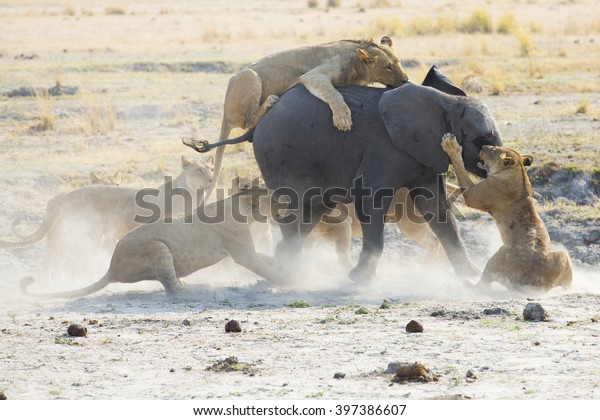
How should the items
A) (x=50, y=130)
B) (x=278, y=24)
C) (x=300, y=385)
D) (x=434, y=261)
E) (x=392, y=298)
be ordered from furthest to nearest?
(x=278, y=24) < (x=50, y=130) < (x=434, y=261) < (x=392, y=298) < (x=300, y=385)

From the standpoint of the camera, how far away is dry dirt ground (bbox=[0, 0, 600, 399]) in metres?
8.15

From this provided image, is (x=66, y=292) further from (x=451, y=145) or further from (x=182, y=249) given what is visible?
(x=451, y=145)

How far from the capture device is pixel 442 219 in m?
12.2

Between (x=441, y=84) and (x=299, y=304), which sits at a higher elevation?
(x=441, y=84)

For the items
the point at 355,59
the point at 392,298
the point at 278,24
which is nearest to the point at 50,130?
the point at 355,59

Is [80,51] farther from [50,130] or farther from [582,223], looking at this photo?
[582,223]

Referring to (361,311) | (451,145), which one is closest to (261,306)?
(361,311)

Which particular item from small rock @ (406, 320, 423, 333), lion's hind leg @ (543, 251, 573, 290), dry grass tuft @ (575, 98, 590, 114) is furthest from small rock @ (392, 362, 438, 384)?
dry grass tuft @ (575, 98, 590, 114)

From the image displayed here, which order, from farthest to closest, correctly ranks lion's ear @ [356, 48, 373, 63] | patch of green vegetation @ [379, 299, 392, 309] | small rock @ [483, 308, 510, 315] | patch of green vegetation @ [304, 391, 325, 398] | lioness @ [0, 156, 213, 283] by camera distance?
1. lioness @ [0, 156, 213, 283]
2. lion's ear @ [356, 48, 373, 63]
3. patch of green vegetation @ [379, 299, 392, 309]
4. small rock @ [483, 308, 510, 315]
5. patch of green vegetation @ [304, 391, 325, 398]

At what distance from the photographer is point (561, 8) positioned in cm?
4912

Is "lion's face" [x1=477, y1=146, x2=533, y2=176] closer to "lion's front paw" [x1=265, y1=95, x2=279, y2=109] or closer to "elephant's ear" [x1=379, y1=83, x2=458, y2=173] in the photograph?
"elephant's ear" [x1=379, y1=83, x2=458, y2=173]

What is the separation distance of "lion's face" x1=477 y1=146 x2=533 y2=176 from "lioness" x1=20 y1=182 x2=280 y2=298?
220 cm

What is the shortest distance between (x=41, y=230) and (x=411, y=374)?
5936 millimetres

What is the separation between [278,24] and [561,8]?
1168cm
